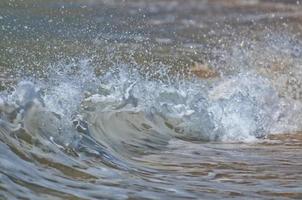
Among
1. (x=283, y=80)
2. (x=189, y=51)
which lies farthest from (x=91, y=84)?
(x=189, y=51)

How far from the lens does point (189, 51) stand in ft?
53.8

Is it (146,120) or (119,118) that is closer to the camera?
(119,118)

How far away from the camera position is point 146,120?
795 centimetres

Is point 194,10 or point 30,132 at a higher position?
point 194,10

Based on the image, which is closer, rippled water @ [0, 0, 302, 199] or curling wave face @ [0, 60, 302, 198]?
rippled water @ [0, 0, 302, 199]

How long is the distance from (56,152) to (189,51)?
36.3 ft

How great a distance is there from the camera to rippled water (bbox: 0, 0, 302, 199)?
5.02 m

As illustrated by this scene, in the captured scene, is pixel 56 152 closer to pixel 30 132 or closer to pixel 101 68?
pixel 30 132

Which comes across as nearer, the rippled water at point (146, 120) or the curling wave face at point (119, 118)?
the rippled water at point (146, 120)

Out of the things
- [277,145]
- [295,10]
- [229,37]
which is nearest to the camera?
[277,145]

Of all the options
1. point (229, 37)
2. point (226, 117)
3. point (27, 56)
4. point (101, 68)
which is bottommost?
point (226, 117)

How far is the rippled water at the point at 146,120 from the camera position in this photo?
5023 millimetres

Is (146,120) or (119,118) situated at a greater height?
(146,120)

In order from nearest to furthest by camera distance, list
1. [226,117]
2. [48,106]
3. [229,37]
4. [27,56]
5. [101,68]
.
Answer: [48,106], [226,117], [101,68], [27,56], [229,37]
